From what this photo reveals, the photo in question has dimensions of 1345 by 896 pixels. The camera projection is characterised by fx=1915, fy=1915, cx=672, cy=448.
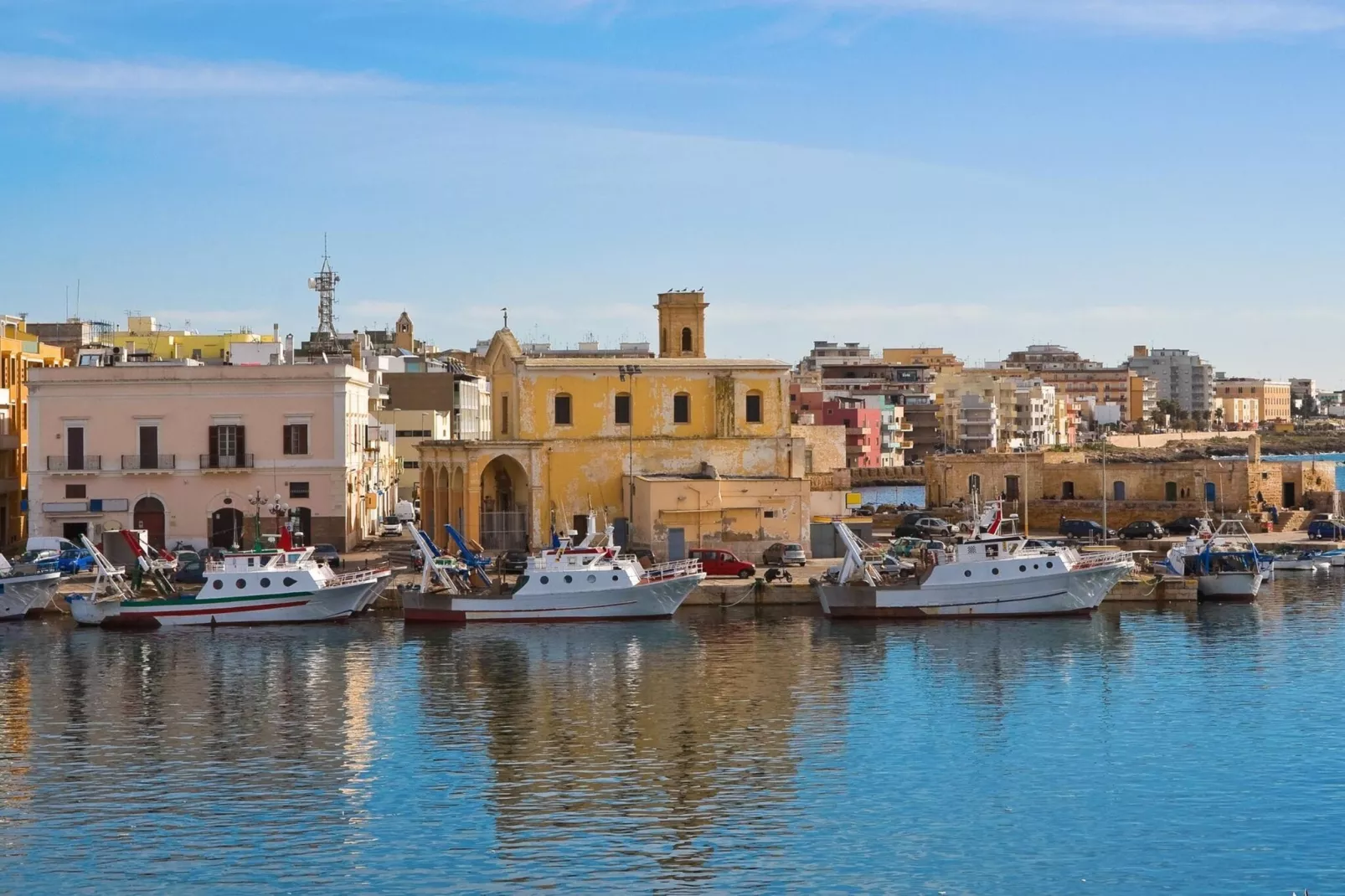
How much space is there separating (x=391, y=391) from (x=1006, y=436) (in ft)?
298

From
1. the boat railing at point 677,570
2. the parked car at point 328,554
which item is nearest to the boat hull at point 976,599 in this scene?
the boat railing at point 677,570

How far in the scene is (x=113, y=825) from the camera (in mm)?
27828

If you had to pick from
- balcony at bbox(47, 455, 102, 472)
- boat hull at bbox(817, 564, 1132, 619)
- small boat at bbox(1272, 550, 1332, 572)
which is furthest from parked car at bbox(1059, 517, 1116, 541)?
balcony at bbox(47, 455, 102, 472)

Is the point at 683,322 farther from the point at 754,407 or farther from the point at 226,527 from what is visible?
the point at 226,527

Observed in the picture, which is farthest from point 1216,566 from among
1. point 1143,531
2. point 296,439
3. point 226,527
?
point 226,527

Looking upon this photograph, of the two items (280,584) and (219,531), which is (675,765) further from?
(219,531)

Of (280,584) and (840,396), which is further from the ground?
(840,396)

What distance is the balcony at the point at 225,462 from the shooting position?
58656mm

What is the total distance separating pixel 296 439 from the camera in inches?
2334

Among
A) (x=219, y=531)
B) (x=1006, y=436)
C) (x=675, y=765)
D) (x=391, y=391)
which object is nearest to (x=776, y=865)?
(x=675, y=765)

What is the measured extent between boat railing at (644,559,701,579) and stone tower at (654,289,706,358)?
14814 millimetres

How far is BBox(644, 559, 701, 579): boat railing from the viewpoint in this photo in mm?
50719

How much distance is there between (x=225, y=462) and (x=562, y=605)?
46.7 feet

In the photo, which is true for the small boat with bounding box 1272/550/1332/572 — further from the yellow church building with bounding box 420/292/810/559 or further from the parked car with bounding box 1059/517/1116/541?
the yellow church building with bounding box 420/292/810/559
